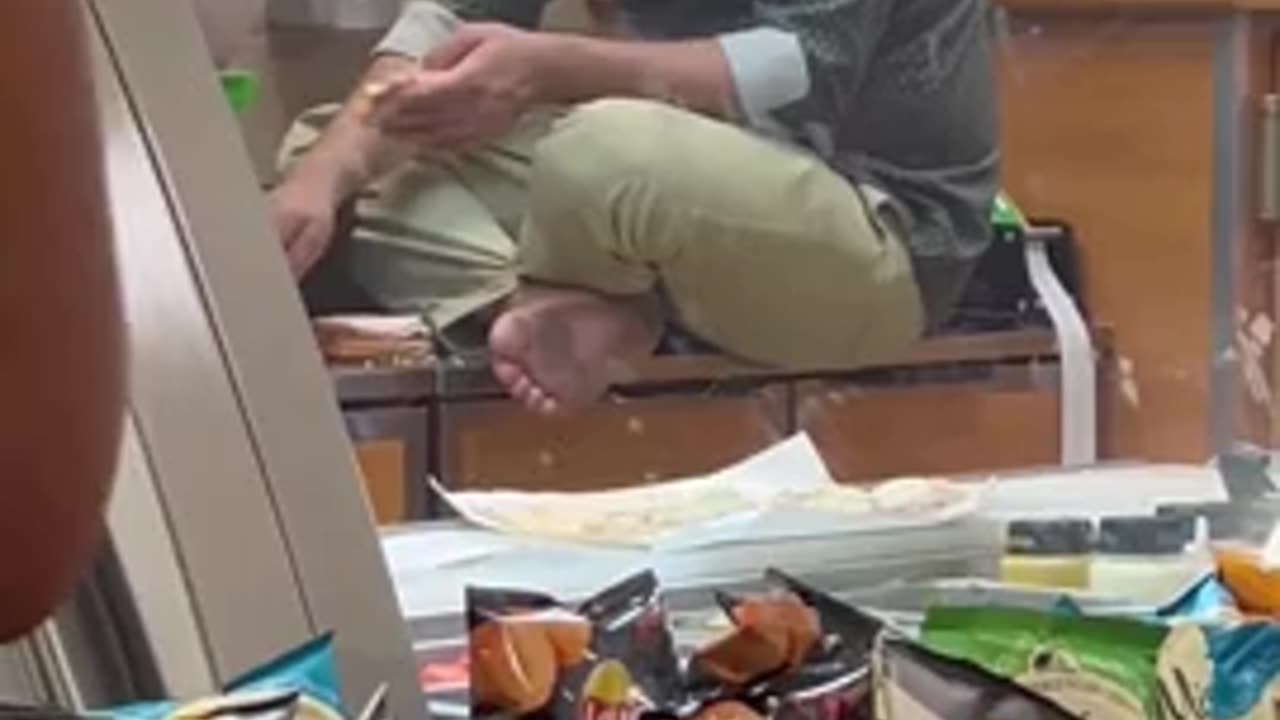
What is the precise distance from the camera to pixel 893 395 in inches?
40.5

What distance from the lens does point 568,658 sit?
22.5 inches

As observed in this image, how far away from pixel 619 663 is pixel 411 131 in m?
0.39

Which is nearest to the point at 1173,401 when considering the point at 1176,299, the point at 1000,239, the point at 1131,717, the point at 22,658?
the point at 1000,239

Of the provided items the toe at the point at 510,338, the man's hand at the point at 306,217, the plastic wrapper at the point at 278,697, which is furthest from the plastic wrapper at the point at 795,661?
the toe at the point at 510,338

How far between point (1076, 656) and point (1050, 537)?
209 mm

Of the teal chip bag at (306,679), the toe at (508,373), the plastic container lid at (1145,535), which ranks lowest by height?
the plastic container lid at (1145,535)

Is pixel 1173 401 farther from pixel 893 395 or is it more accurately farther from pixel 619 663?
pixel 619 663

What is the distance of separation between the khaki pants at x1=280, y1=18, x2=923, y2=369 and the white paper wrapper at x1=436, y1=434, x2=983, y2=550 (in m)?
0.08

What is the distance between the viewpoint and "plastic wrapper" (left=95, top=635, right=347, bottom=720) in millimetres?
414

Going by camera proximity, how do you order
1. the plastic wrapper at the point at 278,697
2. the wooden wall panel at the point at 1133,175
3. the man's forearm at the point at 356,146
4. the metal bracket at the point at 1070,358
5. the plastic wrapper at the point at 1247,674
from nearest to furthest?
the plastic wrapper at the point at 278,697
the plastic wrapper at the point at 1247,674
the man's forearm at the point at 356,146
the metal bracket at the point at 1070,358
the wooden wall panel at the point at 1133,175

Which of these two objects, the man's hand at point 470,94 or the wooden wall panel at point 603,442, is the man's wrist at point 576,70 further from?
the wooden wall panel at point 603,442

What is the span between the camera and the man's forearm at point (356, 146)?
90 centimetres

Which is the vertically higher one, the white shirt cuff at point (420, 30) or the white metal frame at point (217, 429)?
the white metal frame at point (217, 429)

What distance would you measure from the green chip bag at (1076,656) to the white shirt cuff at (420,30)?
430 millimetres
